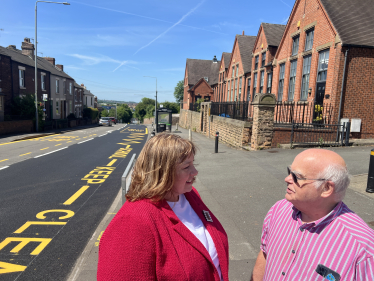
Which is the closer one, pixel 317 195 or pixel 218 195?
pixel 317 195

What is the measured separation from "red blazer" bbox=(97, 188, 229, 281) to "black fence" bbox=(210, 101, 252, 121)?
507 inches

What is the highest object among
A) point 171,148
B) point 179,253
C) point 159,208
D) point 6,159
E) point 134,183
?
point 171,148

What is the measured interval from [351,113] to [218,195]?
32.9ft

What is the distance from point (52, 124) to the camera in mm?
29953

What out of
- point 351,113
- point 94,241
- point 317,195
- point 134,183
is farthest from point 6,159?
point 351,113

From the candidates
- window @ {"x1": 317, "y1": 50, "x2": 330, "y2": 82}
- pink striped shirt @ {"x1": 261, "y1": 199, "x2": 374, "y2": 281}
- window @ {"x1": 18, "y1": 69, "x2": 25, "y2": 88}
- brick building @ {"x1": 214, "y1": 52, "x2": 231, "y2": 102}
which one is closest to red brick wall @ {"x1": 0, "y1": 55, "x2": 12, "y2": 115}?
window @ {"x1": 18, "y1": 69, "x2": 25, "y2": 88}

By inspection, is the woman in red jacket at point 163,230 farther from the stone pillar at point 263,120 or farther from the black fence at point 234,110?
the black fence at point 234,110

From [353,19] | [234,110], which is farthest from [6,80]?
[353,19]

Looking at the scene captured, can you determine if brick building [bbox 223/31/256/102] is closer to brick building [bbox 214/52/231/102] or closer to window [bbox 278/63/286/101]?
brick building [bbox 214/52/231/102]

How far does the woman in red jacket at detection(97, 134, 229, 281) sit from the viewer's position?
1.46 m

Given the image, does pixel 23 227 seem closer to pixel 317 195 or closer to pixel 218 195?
pixel 218 195

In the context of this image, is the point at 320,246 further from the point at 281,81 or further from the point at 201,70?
the point at 201,70

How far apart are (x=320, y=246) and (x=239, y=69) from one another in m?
30.0

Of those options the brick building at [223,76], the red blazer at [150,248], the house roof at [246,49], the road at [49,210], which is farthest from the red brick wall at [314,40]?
the brick building at [223,76]
